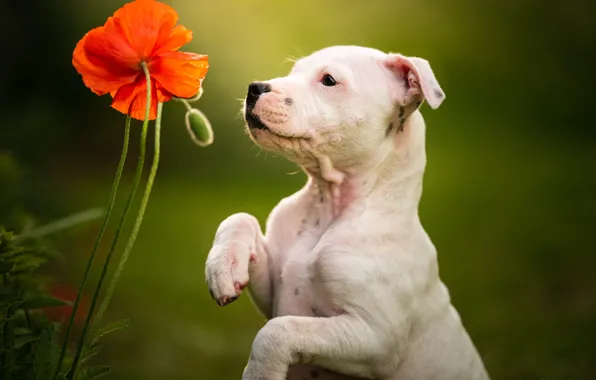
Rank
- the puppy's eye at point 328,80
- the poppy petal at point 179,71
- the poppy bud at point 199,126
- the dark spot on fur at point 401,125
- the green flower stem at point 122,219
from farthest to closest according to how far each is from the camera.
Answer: the dark spot on fur at point 401,125 → the puppy's eye at point 328,80 → the poppy bud at point 199,126 → the poppy petal at point 179,71 → the green flower stem at point 122,219

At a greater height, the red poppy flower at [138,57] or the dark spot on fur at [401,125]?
the red poppy flower at [138,57]

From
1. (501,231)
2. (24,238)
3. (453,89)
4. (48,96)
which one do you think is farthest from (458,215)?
(24,238)

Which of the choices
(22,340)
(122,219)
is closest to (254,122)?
(122,219)

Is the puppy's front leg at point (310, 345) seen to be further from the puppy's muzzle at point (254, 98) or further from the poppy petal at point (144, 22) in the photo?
the poppy petal at point (144, 22)

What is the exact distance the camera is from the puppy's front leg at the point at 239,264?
245cm

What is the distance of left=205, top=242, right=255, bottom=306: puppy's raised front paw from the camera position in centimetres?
244

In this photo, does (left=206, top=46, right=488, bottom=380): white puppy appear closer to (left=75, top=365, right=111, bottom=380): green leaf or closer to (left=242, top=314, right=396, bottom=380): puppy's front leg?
(left=242, top=314, right=396, bottom=380): puppy's front leg

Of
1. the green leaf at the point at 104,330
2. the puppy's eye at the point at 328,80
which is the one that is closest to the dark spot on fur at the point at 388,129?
the puppy's eye at the point at 328,80

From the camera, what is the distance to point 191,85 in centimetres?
227

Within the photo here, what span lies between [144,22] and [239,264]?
757mm

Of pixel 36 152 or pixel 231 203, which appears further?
pixel 231 203

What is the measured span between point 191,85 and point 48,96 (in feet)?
24.6

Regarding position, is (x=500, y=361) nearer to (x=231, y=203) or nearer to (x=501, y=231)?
(x=501, y=231)

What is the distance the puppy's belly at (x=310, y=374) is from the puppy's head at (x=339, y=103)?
2.11ft
